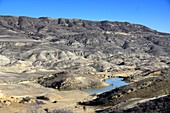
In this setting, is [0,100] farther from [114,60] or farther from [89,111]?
[114,60]

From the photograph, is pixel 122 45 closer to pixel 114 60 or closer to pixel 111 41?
pixel 111 41

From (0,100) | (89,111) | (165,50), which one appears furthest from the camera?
(165,50)

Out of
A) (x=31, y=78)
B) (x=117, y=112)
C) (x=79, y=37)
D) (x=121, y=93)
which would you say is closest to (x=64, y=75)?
(x=31, y=78)

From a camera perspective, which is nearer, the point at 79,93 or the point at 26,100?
the point at 26,100

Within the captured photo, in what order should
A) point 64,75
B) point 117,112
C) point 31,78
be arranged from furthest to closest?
1. point 31,78
2. point 64,75
3. point 117,112

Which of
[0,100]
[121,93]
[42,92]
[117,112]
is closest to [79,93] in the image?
[42,92]

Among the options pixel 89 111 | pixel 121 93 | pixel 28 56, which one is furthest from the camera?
pixel 28 56
